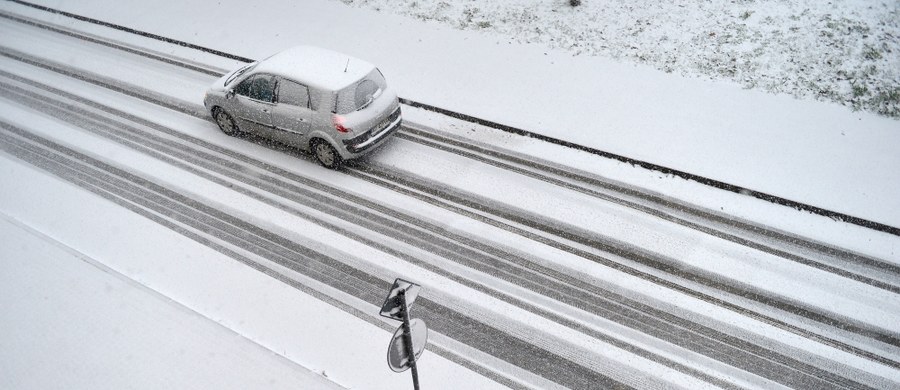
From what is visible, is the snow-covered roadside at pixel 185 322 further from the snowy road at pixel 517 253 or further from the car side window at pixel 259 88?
the car side window at pixel 259 88

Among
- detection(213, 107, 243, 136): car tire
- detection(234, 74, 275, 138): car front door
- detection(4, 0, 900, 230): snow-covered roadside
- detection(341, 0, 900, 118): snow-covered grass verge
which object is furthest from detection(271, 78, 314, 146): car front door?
detection(341, 0, 900, 118): snow-covered grass verge

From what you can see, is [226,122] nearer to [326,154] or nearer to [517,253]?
[326,154]

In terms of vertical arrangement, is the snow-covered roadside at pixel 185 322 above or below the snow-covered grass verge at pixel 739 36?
below

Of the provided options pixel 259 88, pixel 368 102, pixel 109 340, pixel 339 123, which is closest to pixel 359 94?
pixel 368 102

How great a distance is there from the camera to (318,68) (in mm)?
8945

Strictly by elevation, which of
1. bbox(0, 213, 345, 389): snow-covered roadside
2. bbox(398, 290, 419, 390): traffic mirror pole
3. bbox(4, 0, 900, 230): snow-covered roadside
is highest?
bbox(398, 290, 419, 390): traffic mirror pole

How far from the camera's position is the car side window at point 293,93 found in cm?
871

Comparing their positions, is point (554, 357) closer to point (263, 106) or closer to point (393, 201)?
point (393, 201)

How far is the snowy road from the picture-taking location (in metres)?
6.04

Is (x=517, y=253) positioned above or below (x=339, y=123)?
below

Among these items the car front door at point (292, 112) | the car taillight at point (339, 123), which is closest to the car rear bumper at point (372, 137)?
the car taillight at point (339, 123)

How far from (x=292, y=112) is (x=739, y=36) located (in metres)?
10.1

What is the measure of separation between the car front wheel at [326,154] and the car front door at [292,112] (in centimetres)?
26

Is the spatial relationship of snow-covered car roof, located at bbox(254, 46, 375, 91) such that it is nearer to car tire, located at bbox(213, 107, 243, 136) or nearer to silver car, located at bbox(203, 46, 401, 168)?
silver car, located at bbox(203, 46, 401, 168)
